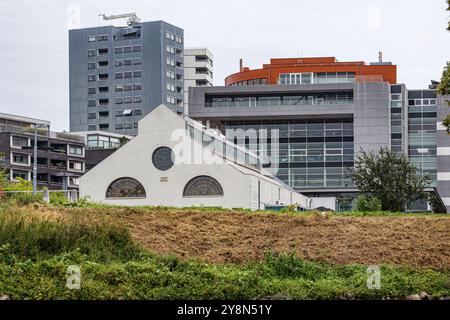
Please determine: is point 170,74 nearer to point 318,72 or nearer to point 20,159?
point 318,72

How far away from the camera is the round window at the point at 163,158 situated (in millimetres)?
75875

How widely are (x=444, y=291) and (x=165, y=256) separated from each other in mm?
7945

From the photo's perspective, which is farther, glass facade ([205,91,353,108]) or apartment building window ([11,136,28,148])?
apartment building window ([11,136,28,148])

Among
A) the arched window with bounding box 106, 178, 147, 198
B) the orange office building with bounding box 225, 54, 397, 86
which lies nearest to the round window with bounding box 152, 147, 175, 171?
the arched window with bounding box 106, 178, 147, 198

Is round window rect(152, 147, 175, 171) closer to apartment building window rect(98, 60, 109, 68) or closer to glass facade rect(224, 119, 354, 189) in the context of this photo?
glass facade rect(224, 119, 354, 189)

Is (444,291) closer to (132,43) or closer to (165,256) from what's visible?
(165,256)

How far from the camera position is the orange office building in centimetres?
14200

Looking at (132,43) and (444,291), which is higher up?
(132,43)

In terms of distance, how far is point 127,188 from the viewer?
254 ft

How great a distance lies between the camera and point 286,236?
31.5 m

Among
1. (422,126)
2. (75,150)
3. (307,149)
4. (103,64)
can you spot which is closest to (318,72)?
(307,149)

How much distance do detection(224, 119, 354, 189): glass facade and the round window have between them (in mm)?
58957
